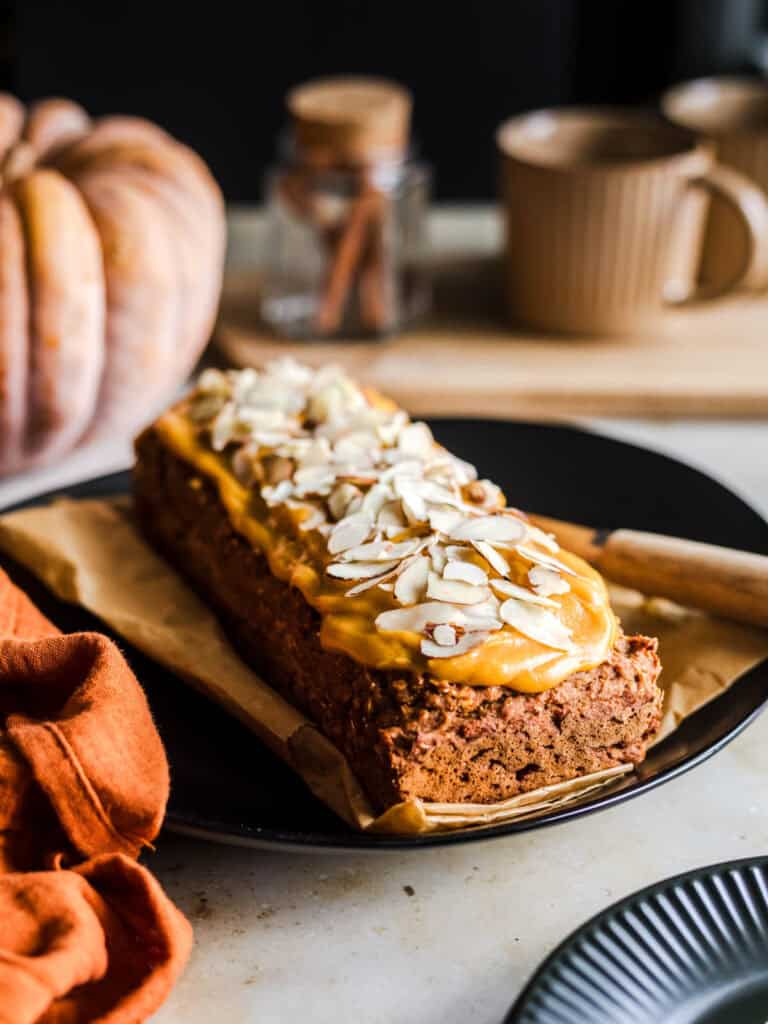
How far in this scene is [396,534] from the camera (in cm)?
97

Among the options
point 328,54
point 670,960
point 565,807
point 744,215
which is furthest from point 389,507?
point 328,54

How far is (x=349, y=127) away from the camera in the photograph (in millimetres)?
1690

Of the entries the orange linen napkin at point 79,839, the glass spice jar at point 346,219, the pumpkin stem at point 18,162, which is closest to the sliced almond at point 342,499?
the orange linen napkin at point 79,839

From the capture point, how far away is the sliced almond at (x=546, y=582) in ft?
2.97

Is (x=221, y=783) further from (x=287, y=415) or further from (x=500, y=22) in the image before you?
(x=500, y=22)

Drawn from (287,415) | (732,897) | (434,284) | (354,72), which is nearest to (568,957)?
(732,897)

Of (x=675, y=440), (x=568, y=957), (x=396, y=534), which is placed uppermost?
(x=396, y=534)

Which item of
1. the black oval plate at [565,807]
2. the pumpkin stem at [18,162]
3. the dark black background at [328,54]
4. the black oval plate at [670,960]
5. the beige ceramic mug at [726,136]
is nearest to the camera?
the black oval plate at [670,960]

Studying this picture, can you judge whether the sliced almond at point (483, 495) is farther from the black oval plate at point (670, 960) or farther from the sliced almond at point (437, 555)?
the black oval plate at point (670, 960)

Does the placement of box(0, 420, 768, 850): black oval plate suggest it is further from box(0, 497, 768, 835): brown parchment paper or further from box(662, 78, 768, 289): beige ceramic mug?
box(662, 78, 768, 289): beige ceramic mug

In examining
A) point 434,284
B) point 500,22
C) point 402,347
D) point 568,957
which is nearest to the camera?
point 568,957

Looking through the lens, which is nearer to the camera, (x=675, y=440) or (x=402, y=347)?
(x=675, y=440)

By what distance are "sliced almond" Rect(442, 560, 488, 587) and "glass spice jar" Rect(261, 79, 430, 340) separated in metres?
0.91

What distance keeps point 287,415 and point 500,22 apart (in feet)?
4.82
